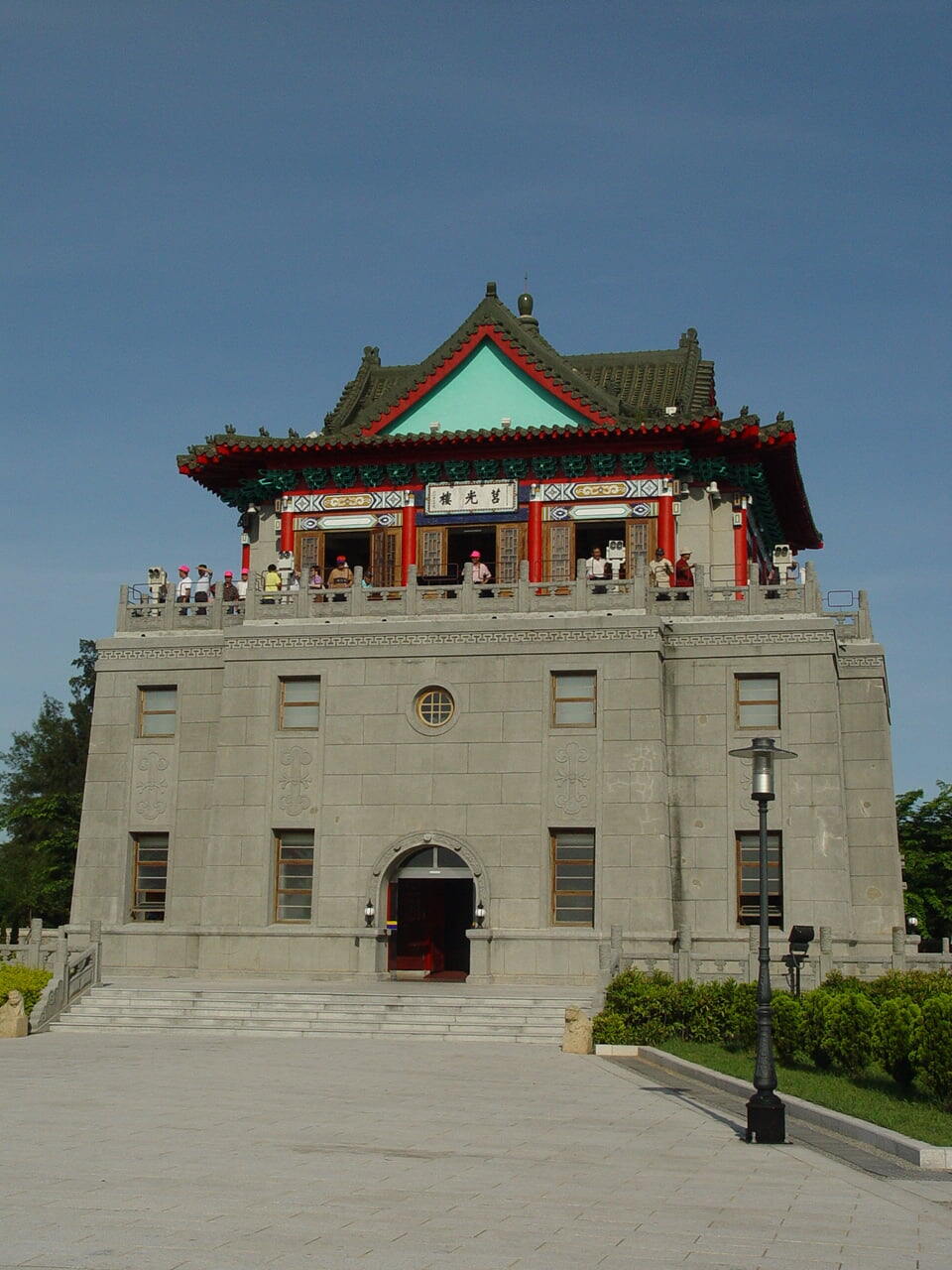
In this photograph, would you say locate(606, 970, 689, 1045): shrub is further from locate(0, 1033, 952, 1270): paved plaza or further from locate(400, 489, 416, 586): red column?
locate(400, 489, 416, 586): red column

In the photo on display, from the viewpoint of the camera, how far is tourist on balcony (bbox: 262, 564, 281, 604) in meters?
32.2

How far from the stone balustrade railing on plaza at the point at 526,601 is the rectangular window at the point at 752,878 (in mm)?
4382

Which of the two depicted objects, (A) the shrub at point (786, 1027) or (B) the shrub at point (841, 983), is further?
(B) the shrub at point (841, 983)

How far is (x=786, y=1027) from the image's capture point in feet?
68.2

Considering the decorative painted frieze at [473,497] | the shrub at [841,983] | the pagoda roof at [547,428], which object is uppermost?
the pagoda roof at [547,428]

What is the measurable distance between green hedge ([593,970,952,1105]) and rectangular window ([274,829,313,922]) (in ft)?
26.8

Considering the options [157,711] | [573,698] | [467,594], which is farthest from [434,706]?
[157,711]

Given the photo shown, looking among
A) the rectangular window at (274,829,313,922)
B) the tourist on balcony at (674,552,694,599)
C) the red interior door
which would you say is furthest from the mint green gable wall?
the red interior door

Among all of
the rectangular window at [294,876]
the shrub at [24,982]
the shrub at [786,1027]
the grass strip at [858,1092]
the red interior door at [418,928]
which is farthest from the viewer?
the red interior door at [418,928]

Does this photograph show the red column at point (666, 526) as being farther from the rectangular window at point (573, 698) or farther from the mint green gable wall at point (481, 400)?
the rectangular window at point (573, 698)

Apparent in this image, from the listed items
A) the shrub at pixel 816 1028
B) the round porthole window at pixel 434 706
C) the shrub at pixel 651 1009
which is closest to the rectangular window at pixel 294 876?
the round porthole window at pixel 434 706

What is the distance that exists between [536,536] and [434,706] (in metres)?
4.64

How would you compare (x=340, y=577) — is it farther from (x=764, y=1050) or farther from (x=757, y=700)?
(x=764, y=1050)

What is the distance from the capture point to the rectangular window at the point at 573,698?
99.1 feet
